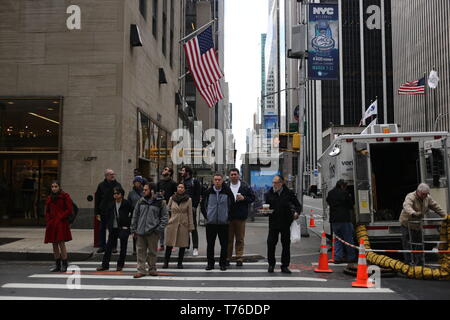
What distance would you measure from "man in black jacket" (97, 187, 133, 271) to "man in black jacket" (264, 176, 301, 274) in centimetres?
290

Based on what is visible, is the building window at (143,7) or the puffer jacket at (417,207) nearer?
the puffer jacket at (417,207)

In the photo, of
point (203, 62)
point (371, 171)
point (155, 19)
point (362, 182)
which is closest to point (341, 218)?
point (362, 182)

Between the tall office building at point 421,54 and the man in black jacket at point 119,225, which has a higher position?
the tall office building at point 421,54

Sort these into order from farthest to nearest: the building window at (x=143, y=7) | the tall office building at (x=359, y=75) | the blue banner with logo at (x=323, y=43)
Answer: the tall office building at (x=359, y=75) → the building window at (x=143, y=7) → the blue banner with logo at (x=323, y=43)

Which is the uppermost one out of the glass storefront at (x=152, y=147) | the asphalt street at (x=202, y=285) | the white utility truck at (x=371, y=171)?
the glass storefront at (x=152, y=147)

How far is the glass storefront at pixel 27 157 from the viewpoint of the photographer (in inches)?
624

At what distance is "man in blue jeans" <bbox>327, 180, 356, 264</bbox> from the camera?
10.2 meters

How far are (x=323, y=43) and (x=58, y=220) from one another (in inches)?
464

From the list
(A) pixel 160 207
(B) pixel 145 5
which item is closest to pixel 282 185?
(A) pixel 160 207

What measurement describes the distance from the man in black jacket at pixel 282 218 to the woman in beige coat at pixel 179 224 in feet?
5.68

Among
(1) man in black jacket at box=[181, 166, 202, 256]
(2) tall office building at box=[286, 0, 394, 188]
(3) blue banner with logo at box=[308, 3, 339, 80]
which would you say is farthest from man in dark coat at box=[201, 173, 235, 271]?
(2) tall office building at box=[286, 0, 394, 188]

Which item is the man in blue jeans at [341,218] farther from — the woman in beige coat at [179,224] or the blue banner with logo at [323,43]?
the blue banner with logo at [323,43]

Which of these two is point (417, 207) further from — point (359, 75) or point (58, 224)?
point (359, 75)

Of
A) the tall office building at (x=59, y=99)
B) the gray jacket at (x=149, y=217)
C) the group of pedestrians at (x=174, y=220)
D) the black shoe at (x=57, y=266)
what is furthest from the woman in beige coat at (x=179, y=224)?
the tall office building at (x=59, y=99)
